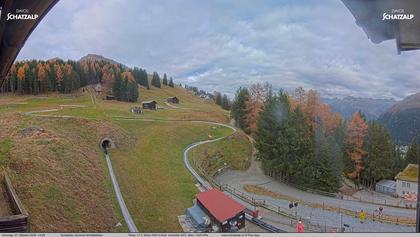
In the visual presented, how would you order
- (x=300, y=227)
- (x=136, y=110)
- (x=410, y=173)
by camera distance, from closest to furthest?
1. (x=410, y=173)
2. (x=300, y=227)
3. (x=136, y=110)

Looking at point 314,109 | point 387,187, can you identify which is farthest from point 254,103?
point 387,187

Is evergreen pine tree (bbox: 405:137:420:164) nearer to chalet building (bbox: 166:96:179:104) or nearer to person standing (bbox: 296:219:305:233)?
person standing (bbox: 296:219:305:233)

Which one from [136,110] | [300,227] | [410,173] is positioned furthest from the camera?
[136,110]

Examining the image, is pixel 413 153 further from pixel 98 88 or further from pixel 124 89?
pixel 98 88

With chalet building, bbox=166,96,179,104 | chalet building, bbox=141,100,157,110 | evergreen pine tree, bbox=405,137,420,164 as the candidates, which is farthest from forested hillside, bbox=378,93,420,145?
chalet building, bbox=141,100,157,110

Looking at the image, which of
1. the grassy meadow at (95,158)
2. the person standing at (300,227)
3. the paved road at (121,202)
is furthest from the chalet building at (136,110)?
the person standing at (300,227)

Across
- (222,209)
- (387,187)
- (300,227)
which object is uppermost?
(387,187)

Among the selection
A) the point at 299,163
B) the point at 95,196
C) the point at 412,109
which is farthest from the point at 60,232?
the point at 412,109

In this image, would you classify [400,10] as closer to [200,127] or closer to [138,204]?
[200,127]
